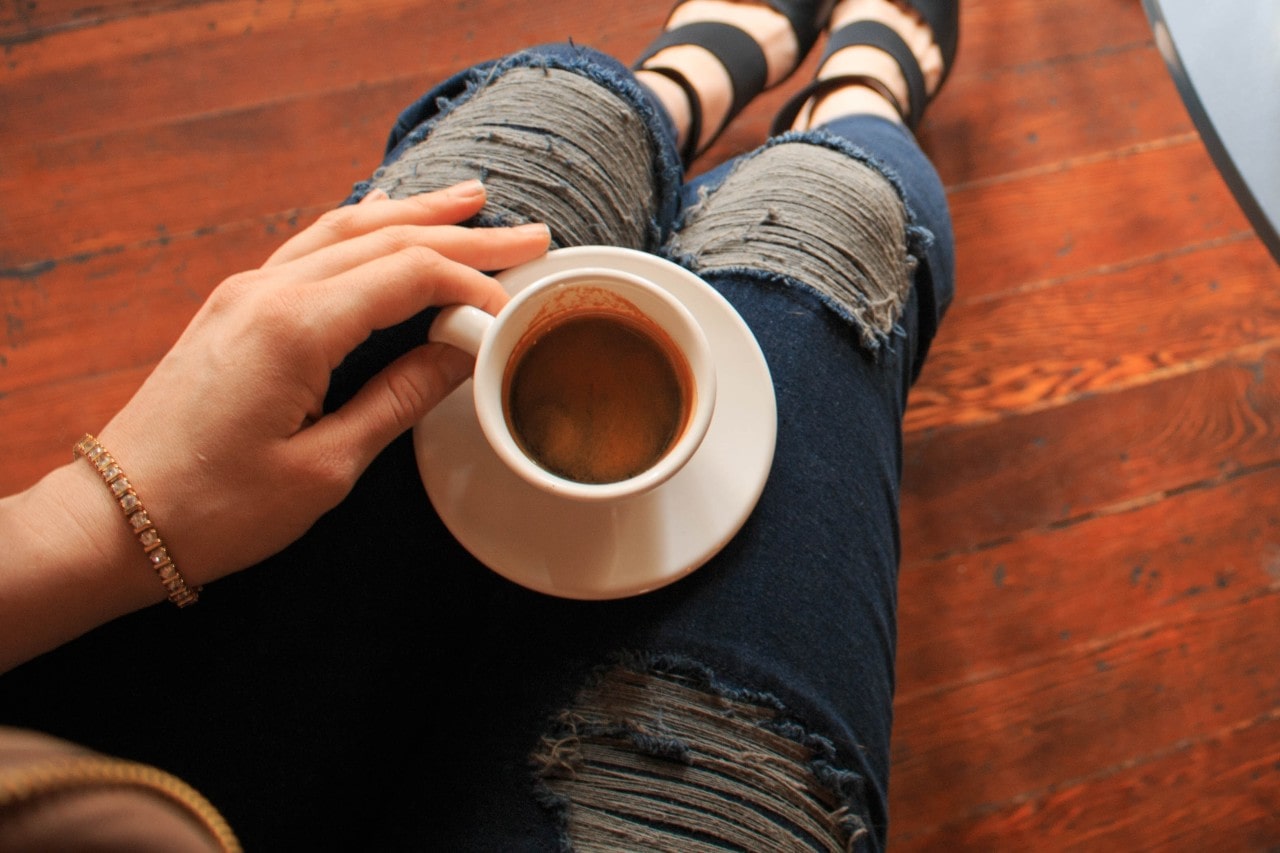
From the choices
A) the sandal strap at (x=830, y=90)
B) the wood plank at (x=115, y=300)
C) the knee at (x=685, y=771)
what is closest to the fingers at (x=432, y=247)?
the knee at (x=685, y=771)

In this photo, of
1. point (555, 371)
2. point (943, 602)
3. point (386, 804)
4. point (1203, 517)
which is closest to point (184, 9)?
point (555, 371)

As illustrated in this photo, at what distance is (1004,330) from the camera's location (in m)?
1.15

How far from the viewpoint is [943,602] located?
1.07m

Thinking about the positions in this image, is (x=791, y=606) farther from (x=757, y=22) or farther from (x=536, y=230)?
(x=757, y=22)

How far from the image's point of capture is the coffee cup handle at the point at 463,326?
0.51m

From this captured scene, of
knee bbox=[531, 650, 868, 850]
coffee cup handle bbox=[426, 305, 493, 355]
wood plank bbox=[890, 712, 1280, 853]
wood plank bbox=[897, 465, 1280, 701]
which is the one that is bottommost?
wood plank bbox=[890, 712, 1280, 853]

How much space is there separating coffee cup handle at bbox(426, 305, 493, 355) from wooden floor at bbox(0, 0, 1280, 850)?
767 millimetres

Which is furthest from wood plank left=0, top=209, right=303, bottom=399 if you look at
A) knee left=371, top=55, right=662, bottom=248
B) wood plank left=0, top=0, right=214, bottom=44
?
knee left=371, top=55, right=662, bottom=248

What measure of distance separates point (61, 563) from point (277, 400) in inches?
6.1

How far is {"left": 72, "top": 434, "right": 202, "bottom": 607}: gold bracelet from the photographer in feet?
1.60

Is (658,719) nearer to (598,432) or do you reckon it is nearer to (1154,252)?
(598,432)

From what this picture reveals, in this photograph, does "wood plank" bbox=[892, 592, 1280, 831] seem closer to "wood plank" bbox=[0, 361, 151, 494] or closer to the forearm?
the forearm

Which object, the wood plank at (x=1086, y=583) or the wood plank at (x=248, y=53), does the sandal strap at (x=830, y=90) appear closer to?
the wood plank at (x=248, y=53)

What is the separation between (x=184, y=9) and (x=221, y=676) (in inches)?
43.3
